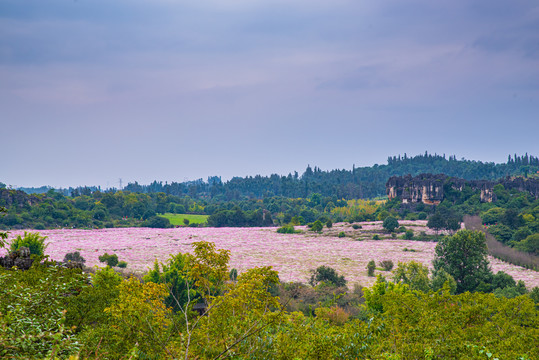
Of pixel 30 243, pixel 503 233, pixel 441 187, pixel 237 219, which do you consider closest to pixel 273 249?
pixel 30 243

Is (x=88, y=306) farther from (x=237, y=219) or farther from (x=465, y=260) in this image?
(x=237, y=219)

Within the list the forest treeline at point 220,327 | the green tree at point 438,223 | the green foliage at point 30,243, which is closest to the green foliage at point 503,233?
the green tree at point 438,223

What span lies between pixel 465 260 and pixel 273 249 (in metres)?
31.2

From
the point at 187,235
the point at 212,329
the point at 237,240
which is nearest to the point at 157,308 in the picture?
the point at 212,329

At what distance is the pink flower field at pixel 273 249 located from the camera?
147ft

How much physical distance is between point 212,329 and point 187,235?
6662 cm

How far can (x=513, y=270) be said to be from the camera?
46688 mm

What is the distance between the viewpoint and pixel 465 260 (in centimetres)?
3362

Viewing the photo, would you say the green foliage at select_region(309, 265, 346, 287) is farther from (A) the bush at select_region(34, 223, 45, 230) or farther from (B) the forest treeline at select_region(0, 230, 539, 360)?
(A) the bush at select_region(34, 223, 45, 230)

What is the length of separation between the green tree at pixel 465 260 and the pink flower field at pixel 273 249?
308 inches

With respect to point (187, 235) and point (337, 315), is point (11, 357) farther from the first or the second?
point (187, 235)

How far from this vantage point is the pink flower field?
147 ft

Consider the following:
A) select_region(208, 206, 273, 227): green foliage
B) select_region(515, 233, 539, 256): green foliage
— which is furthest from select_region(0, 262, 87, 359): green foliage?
select_region(208, 206, 273, 227): green foliage

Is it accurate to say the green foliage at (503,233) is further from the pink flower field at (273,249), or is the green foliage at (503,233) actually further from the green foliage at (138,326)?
the green foliage at (138,326)
